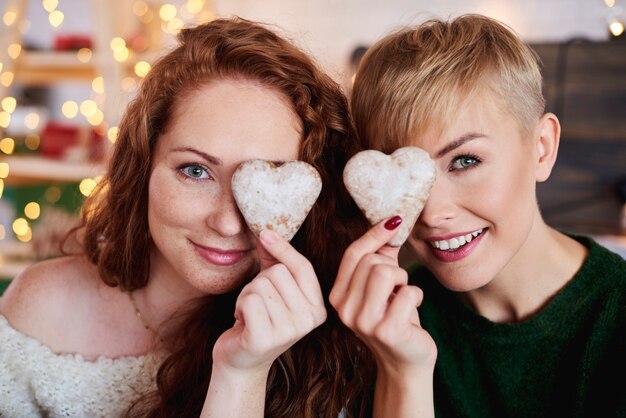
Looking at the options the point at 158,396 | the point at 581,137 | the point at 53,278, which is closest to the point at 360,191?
the point at 158,396

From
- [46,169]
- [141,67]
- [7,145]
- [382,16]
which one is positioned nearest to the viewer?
[141,67]

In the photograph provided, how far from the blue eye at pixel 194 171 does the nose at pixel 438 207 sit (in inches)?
15.3

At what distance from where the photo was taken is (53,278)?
1.44 m

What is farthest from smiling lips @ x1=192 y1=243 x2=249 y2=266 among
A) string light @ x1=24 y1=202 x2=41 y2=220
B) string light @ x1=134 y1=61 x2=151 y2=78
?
string light @ x1=24 y1=202 x2=41 y2=220

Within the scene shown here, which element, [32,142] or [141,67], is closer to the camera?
[141,67]

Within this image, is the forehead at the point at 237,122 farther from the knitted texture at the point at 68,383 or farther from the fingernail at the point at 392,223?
the knitted texture at the point at 68,383

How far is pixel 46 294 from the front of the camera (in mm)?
1407

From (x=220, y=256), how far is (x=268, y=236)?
0.16 m

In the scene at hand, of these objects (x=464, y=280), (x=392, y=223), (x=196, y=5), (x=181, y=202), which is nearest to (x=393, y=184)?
(x=392, y=223)

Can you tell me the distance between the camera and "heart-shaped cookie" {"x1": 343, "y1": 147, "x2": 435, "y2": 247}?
97 cm

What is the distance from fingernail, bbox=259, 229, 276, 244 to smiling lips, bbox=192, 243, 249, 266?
0.13 m

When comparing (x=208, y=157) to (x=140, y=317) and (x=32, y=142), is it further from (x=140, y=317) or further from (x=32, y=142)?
(x=32, y=142)

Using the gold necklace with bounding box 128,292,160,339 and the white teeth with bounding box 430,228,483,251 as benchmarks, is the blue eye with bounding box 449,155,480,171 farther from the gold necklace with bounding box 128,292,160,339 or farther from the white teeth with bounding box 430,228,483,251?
the gold necklace with bounding box 128,292,160,339

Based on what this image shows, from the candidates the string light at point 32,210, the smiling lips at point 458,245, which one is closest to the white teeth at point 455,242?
the smiling lips at point 458,245
